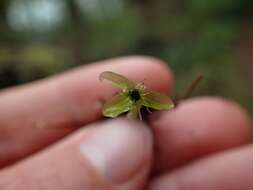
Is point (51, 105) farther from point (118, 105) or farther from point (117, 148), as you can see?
point (118, 105)

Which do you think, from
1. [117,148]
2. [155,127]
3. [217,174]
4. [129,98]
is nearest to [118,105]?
[129,98]

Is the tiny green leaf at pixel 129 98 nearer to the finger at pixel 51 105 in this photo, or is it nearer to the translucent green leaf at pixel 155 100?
the translucent green leaf at pixel 155 100

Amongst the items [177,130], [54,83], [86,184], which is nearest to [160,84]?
[177,130]

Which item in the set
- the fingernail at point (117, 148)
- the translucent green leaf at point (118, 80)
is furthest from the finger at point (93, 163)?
the translucent green leaf at point (118, 80)

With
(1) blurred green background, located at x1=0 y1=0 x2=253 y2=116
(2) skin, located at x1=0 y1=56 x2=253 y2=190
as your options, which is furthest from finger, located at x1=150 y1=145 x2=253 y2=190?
(1) blurred green background, located at x1=0 y1=0 x2=253 y2=116

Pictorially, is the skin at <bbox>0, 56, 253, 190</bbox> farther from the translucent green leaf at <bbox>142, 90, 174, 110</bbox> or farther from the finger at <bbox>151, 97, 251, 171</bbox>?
the translucent green leaf at <bbox>142, 90, 174, 110</bbox>
